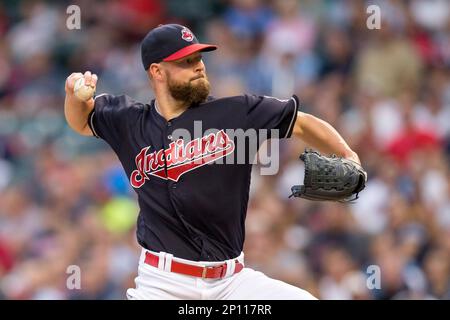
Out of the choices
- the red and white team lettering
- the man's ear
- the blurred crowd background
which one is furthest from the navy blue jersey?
the blurred crowd background

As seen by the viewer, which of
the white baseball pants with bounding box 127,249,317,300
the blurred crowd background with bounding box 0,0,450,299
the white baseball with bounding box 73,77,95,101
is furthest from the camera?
the blurred crowd background with bounding box 0,0,450,299

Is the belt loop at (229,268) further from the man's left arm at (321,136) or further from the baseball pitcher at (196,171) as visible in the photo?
the man's left arm at (321,136)

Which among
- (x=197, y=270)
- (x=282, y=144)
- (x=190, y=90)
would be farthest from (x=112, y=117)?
(x=282, y=144)

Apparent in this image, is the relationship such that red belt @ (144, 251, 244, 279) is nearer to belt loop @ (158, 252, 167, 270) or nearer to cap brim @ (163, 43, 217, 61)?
belt loop @ (158, 252, 167, 270)

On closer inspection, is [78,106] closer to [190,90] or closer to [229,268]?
[190,90]

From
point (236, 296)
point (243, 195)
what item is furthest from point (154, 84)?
point (236, 296)
